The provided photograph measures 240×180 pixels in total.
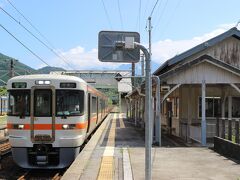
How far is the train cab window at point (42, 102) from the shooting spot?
12016mm

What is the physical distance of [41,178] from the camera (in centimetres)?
1159

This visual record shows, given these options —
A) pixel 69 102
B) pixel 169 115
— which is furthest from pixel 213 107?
pixel 69 102

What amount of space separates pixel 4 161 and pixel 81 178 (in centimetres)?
617

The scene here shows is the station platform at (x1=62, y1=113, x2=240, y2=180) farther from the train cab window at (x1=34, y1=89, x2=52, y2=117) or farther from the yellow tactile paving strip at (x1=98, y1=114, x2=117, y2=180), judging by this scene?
the train cab window at (x1=34, y1=89, x2=52, y2=117)

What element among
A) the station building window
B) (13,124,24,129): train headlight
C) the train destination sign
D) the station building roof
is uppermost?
the station building roof

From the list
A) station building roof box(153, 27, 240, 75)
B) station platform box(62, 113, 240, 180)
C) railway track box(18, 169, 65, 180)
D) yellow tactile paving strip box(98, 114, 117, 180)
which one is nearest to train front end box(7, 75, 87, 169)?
railway track box(18, 169, 65, 180)

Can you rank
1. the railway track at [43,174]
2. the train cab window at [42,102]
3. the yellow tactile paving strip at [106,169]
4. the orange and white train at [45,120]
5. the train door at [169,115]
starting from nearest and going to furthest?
the yellow tactile paving strip at [106,169] < the railway track at [43,174] < the orange and white train at [45,120] < the train cab window at [42,102] < the train door at [169,115]


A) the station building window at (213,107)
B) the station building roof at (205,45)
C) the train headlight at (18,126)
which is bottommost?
the train headlight at (18,126)

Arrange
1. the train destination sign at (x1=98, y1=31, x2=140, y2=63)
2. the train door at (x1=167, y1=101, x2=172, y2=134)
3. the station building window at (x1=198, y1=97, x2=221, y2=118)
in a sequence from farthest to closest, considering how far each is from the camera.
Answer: the train door at (x1=167, y1=101, x2=172, y2=134)
the station building window at (x1=198, y1=97, x2=221, y2=118)
the train destination sign at (x1=98, y1=31, x2=140, y2=63)

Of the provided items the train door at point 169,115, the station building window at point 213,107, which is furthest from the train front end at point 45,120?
the train door at point 169,115

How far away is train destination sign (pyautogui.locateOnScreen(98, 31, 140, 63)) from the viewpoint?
268 inches

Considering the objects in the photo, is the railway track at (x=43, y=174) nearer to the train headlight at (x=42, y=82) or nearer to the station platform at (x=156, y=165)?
the station platform at (x=156, y=165)

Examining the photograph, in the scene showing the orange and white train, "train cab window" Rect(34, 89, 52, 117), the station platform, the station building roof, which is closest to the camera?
the station platform

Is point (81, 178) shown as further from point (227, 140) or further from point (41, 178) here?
point (227, 140)
